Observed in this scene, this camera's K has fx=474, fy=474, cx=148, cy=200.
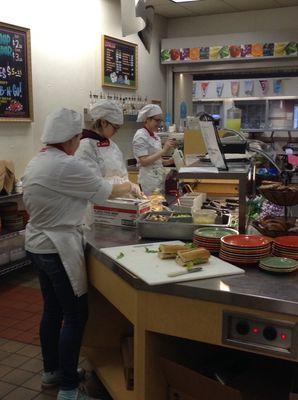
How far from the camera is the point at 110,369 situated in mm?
2514

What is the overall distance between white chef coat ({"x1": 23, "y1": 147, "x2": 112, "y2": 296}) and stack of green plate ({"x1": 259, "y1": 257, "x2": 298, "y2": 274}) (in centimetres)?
88

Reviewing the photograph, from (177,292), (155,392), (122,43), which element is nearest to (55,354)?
(155,392)

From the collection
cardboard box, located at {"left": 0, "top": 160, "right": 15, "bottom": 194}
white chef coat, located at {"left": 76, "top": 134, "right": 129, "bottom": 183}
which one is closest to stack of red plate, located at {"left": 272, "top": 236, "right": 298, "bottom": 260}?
white chef coat, located at {"left": 76, "top": 134, "right": 129, "bottom": 183}

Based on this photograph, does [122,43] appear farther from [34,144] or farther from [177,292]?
[177,292]

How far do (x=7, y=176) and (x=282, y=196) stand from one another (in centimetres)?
280

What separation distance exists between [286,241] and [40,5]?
149 inches

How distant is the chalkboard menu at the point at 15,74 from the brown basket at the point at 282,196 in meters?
2.94

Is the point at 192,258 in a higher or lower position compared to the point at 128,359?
higher

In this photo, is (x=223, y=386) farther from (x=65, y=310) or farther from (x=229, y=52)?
(x=229, y=52)

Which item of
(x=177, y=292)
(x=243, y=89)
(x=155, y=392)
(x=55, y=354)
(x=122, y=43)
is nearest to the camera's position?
(x=177, y=292)

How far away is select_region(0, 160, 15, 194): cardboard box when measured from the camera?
13.6 ft

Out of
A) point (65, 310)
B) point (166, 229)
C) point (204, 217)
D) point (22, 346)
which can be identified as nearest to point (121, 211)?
point (166, 229)

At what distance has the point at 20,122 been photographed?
4.57 metres

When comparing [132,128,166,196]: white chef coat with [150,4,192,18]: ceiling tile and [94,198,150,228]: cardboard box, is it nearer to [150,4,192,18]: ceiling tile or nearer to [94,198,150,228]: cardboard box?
[94,198,150,228]: cardboard box
